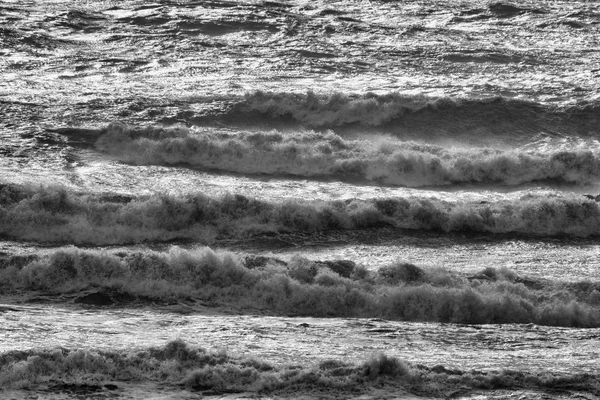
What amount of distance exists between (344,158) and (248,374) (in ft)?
24.1

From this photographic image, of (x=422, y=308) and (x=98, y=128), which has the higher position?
(x=98, y=128)

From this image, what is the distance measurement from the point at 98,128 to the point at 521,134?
7.52 metres

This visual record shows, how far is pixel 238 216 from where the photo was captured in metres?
13.0

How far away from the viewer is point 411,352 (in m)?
9.20

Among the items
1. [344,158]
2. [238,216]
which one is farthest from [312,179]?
[238,216]

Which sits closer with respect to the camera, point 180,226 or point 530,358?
point 530,358

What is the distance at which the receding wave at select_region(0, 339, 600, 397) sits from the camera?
843cm

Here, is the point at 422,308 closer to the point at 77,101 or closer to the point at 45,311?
the point at 45,311

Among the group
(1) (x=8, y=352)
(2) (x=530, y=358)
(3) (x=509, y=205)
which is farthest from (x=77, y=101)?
(2) (x=530, y=358)

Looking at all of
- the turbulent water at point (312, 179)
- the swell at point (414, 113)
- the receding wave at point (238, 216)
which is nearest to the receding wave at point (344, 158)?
the turbulent water at point (312, 179)

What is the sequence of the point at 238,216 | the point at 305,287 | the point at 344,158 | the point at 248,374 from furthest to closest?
the point at 344,158 → the point at 238,216 → the point at 305,287 → the point at 248,374

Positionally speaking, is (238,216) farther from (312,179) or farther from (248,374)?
(248,374)

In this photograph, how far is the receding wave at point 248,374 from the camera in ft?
27.7

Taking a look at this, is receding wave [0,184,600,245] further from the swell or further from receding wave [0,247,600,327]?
the swell
